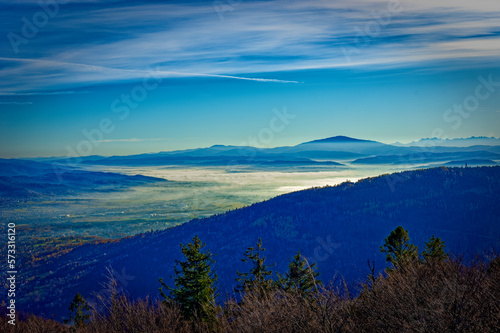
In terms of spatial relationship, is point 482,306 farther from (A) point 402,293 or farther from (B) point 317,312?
(B) point 317,312

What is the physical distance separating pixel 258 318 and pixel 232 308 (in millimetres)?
3189

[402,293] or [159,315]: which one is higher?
[402,293]

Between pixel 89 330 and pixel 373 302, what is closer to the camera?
pixel 373 302

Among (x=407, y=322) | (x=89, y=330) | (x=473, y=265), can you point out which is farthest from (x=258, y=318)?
(x=89, y=330)

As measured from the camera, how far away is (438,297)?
40.3ft

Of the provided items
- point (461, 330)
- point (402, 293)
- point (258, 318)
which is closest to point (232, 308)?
point (258, 318)

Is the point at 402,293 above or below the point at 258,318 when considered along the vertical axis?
above

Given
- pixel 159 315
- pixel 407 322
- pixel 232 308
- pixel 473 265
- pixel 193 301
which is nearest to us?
pixel 407 322

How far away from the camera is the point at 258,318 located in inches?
526

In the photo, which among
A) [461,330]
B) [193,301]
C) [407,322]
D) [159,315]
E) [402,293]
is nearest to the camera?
[461,330]

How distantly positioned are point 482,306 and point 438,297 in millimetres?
1283

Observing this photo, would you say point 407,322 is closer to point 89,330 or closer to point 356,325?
point 356,325

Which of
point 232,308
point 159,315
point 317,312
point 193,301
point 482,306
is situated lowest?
point 193,301

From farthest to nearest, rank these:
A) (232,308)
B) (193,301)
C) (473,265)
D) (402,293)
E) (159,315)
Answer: (193,301) < (159,315) < (232,308) < (473,265) < (402,293)
